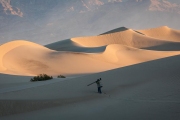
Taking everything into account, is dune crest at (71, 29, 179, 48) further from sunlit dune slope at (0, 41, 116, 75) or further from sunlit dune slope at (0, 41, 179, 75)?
sunlit dune slope at (0, 41, 116, 75)

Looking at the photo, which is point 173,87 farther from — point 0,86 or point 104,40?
point 104,40

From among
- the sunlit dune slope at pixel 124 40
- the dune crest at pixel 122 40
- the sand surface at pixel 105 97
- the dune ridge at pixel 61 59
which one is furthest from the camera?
the dune crest at pixel 122 40

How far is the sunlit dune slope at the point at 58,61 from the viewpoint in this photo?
102 feet

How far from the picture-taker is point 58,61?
35.8 metres

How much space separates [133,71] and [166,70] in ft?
7.21

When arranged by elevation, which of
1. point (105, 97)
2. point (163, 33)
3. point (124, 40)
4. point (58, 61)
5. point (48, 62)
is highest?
point (163, 33)

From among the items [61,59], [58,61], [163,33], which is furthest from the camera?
[163,33]

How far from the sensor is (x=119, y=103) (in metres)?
10.7

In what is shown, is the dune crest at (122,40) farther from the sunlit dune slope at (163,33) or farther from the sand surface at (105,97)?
the sand surface at (105,97)

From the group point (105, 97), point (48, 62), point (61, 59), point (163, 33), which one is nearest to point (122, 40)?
point (163, 33)

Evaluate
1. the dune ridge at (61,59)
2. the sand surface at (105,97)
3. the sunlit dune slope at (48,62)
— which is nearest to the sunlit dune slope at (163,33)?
the dune ridge at (61,59)

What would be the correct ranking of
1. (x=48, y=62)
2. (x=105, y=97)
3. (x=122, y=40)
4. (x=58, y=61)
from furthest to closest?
(x=122, y=40), (x=58, y=61), (x=48, y=62), (x=105, y=97)

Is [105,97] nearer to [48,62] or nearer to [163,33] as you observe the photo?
[48,62]

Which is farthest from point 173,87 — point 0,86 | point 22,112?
point 0,86
